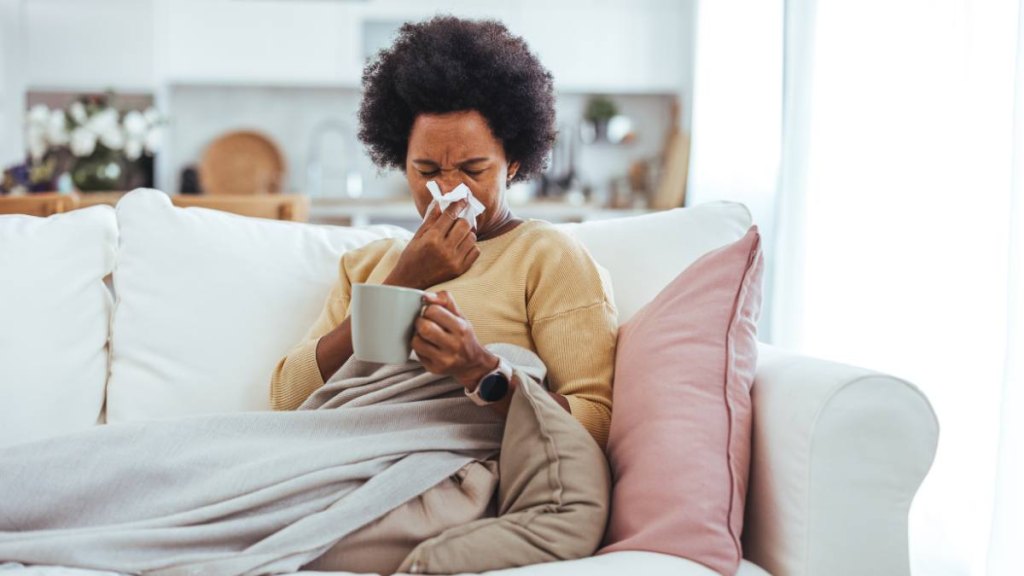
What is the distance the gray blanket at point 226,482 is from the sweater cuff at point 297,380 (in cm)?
18

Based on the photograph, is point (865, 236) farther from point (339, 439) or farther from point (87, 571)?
point (87, 571)

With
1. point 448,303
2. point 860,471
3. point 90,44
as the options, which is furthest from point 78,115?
point 860,471

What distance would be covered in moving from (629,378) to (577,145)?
4428 mm

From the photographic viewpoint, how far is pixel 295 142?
5461 mm

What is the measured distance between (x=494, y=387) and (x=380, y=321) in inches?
8.0

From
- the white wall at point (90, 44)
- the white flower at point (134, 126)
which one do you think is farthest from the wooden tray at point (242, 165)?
the white flower at point (134, 126)

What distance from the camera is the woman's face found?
1521mm

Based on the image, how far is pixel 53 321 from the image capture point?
5.33 feet

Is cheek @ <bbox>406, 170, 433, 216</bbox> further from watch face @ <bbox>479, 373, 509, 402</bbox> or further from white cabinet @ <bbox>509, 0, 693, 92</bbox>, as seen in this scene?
white cabinet @ <bbox>509, 0, 693, 92</bbox>

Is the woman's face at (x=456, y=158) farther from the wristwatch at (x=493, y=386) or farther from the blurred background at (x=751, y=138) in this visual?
the blurred background at (x=751, y=138)

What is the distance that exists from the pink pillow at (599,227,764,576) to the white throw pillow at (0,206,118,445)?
0.97 meters

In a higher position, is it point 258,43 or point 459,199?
point 258,43

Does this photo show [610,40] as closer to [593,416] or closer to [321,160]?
[321,160]

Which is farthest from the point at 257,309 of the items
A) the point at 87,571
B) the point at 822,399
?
the point at 822,399
